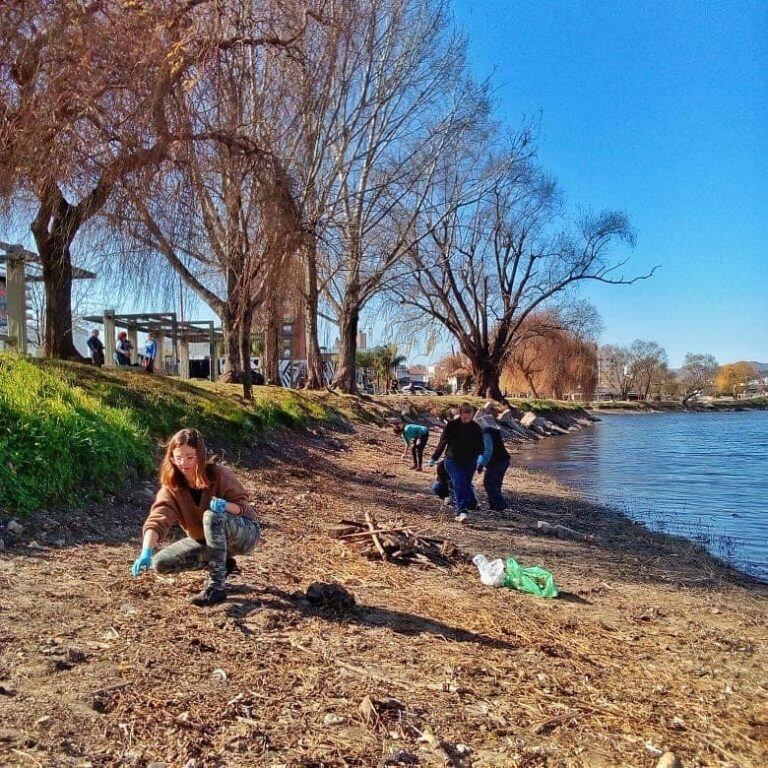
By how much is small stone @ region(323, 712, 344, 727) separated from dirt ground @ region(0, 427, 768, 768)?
0.04ft

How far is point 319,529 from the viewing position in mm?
7531

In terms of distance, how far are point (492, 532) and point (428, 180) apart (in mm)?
17030

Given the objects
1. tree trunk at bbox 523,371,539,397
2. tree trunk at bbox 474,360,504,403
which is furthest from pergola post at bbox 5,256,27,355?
tree trunk at bbox 523,371,539,397

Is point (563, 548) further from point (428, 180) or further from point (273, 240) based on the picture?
point (428, 180)

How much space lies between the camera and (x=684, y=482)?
16.4 m

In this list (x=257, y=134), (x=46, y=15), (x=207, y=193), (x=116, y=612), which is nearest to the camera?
(x=116, y=612)

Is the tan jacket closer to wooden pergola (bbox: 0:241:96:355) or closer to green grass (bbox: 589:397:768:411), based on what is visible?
wooden pergola (bbox: 0:241:96:355)

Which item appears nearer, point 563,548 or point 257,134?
point 563,548

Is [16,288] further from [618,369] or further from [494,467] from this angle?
[618,369]

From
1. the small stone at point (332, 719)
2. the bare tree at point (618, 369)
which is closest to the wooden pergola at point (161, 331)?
the small stone at point (332, 719)

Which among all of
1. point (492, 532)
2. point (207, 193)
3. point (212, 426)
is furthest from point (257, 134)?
point (492, 532)

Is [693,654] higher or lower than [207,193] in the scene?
lower

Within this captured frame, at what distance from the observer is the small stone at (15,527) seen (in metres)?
5.54

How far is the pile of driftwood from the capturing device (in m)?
6.54
